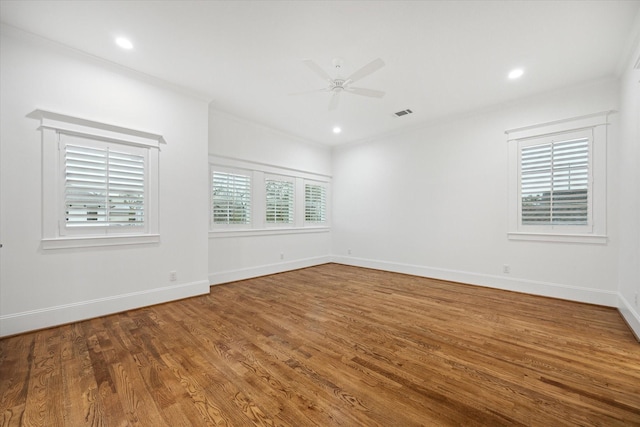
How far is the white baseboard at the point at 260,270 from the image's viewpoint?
458cm

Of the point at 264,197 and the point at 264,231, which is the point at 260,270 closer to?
the point at 264,231

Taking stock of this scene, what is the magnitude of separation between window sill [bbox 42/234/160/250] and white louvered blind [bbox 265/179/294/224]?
232cm

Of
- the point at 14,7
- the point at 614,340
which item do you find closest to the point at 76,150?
the point at 14,7

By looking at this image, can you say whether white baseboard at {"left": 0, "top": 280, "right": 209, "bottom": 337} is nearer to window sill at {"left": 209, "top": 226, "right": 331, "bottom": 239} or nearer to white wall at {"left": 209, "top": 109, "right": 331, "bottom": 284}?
white wall at {"left": 209, "top": 109, "right": 331, "bottom": 284}

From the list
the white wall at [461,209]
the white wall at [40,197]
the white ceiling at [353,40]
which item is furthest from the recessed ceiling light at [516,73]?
the white wall at [40,197]

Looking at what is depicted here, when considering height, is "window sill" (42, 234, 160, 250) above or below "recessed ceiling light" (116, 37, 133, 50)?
below

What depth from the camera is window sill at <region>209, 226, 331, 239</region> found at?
15.1ft

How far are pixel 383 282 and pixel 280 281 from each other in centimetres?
187

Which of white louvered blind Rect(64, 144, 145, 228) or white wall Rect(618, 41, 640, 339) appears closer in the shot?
white wall Rect(618, 41, 640, 339)

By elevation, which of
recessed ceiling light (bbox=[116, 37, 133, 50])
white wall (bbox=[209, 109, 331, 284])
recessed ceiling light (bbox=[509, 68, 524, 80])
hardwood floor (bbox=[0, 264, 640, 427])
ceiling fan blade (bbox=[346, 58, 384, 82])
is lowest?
hardwood floor (bbox=[0, 264, 640, 427])

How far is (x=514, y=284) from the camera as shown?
13.7 ft

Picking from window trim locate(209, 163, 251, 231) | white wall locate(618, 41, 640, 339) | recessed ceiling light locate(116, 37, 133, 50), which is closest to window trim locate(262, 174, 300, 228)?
window trim locate(209, 163, 251, 231)

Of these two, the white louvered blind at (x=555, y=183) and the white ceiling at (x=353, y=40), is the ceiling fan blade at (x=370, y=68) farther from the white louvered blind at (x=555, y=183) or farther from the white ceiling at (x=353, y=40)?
the white louvered blind at (x=555, y=183)

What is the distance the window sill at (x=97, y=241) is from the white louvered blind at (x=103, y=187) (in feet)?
0.51
